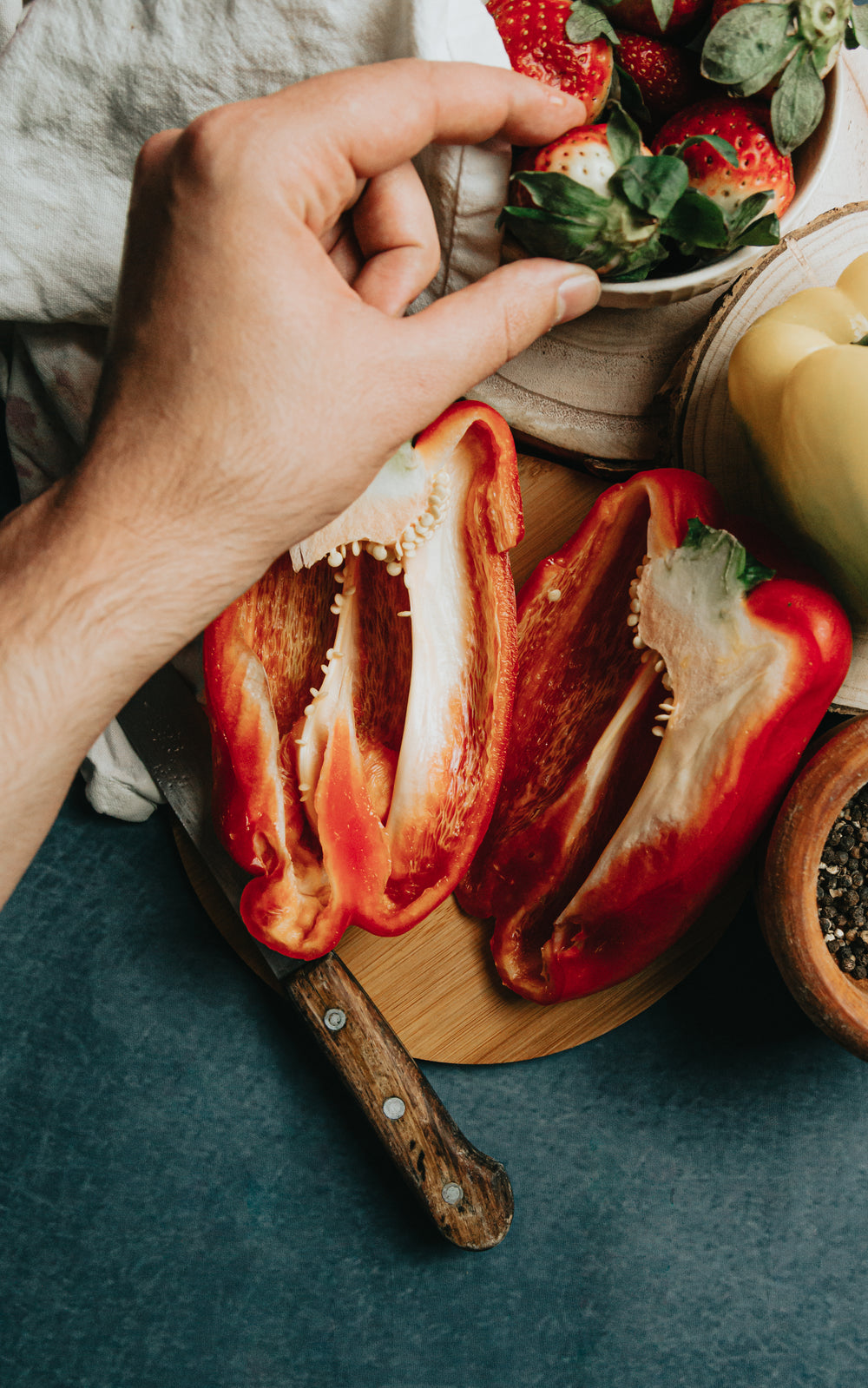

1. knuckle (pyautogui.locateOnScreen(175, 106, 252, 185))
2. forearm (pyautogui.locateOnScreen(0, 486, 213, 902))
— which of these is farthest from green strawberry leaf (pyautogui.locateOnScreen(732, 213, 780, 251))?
forearm (pyautogui.locateOnScreen(0, 486, 213, 902))

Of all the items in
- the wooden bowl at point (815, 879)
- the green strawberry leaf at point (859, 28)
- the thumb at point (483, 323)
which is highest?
the green strawberry leaf at point (859, 28)

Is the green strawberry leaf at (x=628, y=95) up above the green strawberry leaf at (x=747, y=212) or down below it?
above

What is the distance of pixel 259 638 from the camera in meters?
0.91

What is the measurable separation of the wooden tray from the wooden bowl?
A: 0.44ft

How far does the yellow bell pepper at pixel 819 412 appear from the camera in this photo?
741 millimetres

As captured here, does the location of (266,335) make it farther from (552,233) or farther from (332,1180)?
(332,1180)

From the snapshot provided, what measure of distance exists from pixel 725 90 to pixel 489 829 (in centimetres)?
67

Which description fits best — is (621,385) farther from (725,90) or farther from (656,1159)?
(656,1159)

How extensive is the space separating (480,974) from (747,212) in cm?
71

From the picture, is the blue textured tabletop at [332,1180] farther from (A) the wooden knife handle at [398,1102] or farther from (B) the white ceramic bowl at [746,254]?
(B) the white ceramic bowl at [746,254]

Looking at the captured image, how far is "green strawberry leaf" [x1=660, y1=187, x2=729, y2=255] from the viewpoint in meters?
0.72

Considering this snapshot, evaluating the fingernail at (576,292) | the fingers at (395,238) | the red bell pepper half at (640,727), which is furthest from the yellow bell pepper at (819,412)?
the fingers at (395,238)

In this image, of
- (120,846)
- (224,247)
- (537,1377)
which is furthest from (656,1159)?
(224,247)

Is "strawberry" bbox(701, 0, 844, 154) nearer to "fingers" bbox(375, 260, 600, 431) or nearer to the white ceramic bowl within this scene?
the white ceramic bowl
